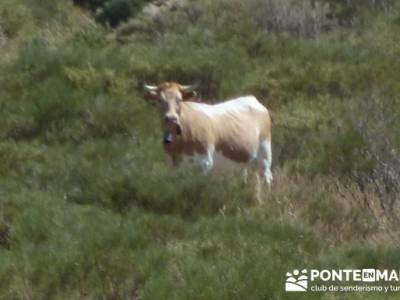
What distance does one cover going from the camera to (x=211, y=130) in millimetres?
19625

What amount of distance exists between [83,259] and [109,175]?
266cm

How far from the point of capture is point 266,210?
18.2 metres

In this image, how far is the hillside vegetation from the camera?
1606cm

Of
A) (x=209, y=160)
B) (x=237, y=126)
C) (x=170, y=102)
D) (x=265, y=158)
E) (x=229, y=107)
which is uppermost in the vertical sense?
(x=170, y=102)

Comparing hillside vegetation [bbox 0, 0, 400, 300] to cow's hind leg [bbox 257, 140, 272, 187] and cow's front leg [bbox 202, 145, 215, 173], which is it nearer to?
cow's hind leg [bbox 257, 140, 272, 187]

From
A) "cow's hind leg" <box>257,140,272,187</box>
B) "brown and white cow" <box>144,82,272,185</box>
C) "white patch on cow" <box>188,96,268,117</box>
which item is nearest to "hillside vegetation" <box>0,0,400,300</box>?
"cow's hind leg" <box>257,140,272,187</box>

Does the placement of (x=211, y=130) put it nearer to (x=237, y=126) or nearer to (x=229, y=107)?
(x=237, y=126)

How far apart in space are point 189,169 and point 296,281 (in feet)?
13.4

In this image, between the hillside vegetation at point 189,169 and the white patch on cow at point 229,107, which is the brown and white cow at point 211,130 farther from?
the hillside vegetation at point 189,169

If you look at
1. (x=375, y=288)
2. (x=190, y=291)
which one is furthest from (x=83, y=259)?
(x=375, y=288)

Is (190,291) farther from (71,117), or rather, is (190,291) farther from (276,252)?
(71,117)

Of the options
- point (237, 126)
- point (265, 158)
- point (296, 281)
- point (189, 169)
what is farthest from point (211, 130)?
point (296, 281)

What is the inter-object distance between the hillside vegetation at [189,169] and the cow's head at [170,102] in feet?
Result: 1.57

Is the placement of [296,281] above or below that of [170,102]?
below
